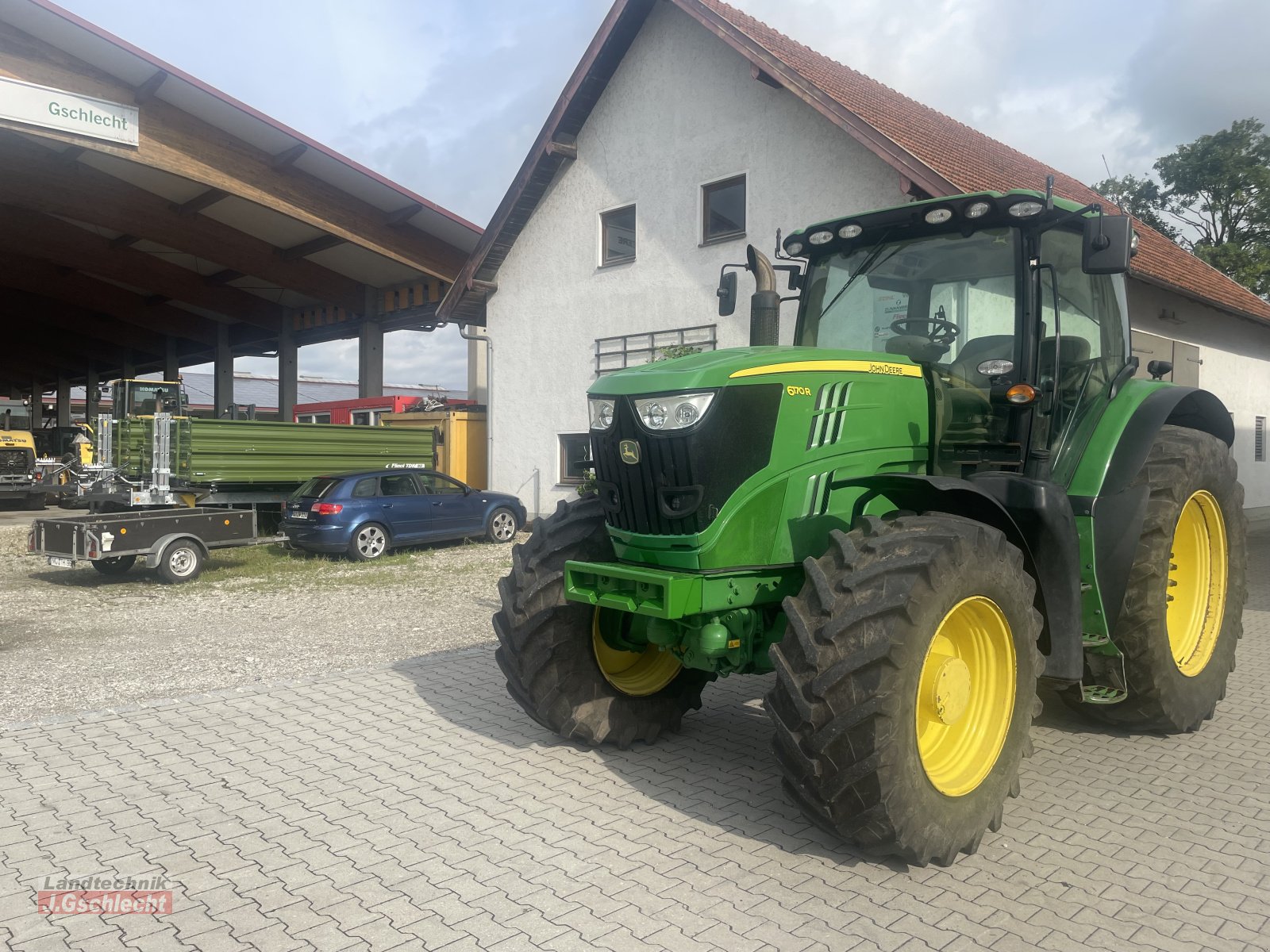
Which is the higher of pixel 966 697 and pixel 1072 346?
pixel 1072 346

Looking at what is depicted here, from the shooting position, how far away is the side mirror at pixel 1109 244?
4.41 m

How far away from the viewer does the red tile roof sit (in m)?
12.0

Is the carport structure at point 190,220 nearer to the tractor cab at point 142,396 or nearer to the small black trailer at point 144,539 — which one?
the tractor cab at point 142,396

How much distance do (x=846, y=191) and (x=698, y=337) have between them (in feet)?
10.3

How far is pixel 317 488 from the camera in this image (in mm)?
14289

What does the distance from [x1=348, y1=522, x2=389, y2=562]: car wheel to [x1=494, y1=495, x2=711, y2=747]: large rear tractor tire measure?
9.32m

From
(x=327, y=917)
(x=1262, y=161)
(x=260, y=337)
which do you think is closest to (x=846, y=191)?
(x=327, y=917)

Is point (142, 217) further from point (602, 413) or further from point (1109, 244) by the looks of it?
point (1109, 244)

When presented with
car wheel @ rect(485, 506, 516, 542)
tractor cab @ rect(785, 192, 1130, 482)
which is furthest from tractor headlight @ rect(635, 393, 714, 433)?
car wheel @ rect(485, 506, 516, 542)

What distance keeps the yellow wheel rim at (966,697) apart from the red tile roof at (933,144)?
7905mm

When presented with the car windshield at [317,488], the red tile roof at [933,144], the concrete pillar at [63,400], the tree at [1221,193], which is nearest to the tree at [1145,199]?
the tree at [1221,193]

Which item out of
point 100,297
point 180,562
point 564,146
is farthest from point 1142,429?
point 100,297

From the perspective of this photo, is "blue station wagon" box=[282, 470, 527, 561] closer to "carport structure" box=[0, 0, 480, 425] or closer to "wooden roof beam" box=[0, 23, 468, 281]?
"wooden roof beam" box=[0, 23, 468, 281]

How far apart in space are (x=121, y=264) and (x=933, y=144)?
21983mm
